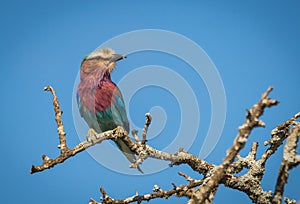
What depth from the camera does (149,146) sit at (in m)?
2.60

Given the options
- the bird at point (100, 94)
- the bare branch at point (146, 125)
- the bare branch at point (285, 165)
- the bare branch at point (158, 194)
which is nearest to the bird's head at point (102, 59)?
the bird at point (100, 94)

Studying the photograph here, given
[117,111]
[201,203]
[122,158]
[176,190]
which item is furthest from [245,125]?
[117,111]

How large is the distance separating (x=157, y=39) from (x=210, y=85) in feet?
2.87

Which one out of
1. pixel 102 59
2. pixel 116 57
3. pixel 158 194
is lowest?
pixel 158 194

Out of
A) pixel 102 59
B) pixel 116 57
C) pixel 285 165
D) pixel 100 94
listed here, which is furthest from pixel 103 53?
pixel 285 165

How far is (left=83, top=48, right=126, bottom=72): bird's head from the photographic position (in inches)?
192

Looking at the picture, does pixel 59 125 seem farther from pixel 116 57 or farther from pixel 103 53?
pixel 103 53

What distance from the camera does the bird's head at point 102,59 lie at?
4875mm

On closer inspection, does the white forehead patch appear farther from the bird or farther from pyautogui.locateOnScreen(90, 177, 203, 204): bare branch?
pyautogui.locateOnScreen(90, 177, 203, 204): bare branch

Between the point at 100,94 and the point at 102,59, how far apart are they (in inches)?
23.0

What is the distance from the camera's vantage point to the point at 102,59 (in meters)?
4.95

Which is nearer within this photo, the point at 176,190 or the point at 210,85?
the point at 176,190

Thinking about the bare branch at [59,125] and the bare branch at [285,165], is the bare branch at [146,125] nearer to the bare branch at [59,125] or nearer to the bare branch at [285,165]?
the bare branch at [59,125]

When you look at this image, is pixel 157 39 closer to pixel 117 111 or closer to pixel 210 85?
pixel 210 85
